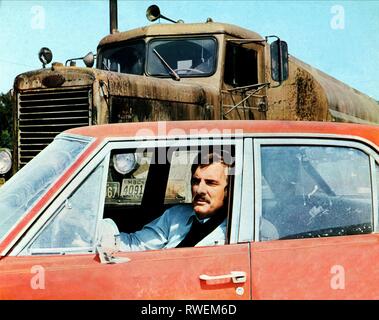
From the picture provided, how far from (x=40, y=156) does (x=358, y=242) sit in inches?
56.6

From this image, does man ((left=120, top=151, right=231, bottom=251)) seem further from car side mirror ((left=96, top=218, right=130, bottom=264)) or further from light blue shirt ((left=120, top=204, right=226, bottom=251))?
car side mirror ((left=96, top=218, right=130, bottom=264))

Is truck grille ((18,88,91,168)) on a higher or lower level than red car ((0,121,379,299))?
higher

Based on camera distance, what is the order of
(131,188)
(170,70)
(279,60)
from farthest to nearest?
(170,70)
(279,60)
(131,188)

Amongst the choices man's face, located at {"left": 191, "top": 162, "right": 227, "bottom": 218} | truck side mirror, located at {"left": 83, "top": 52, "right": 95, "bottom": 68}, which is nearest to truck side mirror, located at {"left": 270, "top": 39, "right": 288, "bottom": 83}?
truck side mirror, located at {"left": 83, "top": 52, "right": 95, "bottom": 68}

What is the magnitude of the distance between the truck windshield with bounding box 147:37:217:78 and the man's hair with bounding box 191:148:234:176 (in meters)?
4.80

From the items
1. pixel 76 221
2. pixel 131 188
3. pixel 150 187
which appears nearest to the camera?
pixel 76 221

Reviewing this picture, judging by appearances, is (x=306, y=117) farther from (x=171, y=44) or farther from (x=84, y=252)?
(x=84, y=252)

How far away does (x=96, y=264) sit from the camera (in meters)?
2.14

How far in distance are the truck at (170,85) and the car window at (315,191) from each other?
3971 mm

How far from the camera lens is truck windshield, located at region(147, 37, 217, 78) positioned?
7.40 metres

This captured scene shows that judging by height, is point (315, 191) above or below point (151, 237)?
above

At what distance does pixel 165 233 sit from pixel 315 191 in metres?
0.85

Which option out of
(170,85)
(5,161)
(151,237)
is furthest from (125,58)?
(151,237)

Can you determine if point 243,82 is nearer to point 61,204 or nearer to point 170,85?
point 170,85
